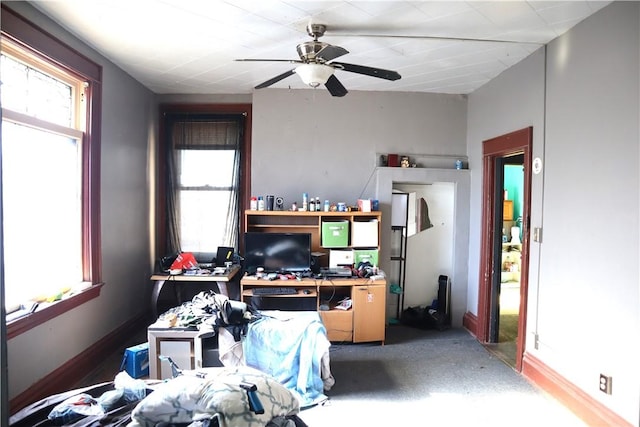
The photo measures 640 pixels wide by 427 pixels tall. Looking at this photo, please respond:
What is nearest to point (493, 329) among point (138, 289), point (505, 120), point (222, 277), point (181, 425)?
point (505, 120)

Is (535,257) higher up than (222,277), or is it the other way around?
(535,257)

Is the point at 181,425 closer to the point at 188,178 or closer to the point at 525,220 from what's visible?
the point at 525,220

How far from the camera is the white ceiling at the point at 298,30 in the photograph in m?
2.37

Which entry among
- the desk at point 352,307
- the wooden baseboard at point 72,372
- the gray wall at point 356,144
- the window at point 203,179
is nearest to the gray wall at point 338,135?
the gray wall at point 356,144

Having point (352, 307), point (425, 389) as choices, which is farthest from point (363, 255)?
point (425, 389)

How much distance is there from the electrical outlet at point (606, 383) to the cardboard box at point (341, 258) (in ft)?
7.51

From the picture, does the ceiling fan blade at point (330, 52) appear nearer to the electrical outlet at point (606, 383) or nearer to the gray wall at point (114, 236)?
the gray wall at point (114, 236)

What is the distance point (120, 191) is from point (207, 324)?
63.9 inches

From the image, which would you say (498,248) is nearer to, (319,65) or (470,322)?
(470,322)

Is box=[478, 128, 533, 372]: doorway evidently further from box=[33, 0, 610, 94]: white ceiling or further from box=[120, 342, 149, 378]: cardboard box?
box=[120, 342, 149, 378]: cardboard box

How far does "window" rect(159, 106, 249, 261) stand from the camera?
14.5 ft

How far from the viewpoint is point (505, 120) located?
3.53 m

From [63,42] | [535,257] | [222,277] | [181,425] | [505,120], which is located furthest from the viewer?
[222,277]

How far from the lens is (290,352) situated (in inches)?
110
